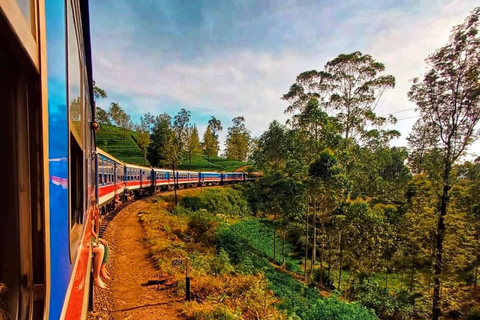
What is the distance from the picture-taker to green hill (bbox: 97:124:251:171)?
5325 cm

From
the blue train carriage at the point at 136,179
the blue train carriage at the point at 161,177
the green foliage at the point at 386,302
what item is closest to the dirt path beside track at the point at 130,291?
the blue train carriage at the point at 136,179

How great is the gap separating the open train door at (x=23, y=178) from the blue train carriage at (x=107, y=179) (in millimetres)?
7023

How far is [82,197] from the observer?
8.46 feet

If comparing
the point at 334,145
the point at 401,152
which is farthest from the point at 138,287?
the point at 401,152

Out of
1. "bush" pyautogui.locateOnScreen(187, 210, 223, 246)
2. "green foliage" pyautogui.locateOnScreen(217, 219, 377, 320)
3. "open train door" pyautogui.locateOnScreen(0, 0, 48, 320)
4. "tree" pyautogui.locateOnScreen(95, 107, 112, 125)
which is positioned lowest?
"green foliage" pyautogui.locateOnScreen(217, 219, 377, 320)

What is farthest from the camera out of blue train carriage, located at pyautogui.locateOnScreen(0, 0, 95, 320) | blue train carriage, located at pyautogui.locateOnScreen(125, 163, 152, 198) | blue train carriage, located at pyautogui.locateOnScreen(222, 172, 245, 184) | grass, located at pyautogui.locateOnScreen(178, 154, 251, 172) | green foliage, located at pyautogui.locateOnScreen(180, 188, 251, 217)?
grass, located at pyautogui.locateOnScreen(178, 154, 251, 172)

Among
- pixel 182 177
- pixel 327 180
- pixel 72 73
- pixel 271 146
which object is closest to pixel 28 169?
pixel 72 73

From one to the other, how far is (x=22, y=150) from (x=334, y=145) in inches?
780

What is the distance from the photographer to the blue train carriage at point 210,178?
35.5 metres

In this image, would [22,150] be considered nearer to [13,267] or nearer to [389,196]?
[13,267]

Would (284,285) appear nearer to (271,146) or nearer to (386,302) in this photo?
(386,302)

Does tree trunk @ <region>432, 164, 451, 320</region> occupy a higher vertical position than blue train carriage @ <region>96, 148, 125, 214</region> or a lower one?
lower

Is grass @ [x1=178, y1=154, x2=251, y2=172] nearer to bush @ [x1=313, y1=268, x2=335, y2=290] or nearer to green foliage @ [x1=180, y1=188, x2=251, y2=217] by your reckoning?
green foliage @ [x1=180, y1=188, x2=251, y2=217]

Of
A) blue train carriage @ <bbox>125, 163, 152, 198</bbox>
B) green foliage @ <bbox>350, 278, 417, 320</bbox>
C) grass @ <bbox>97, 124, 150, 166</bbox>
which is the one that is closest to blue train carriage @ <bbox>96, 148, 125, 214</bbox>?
blue train carriage @ <bbox>125, 163, 152, 198</bbox>
